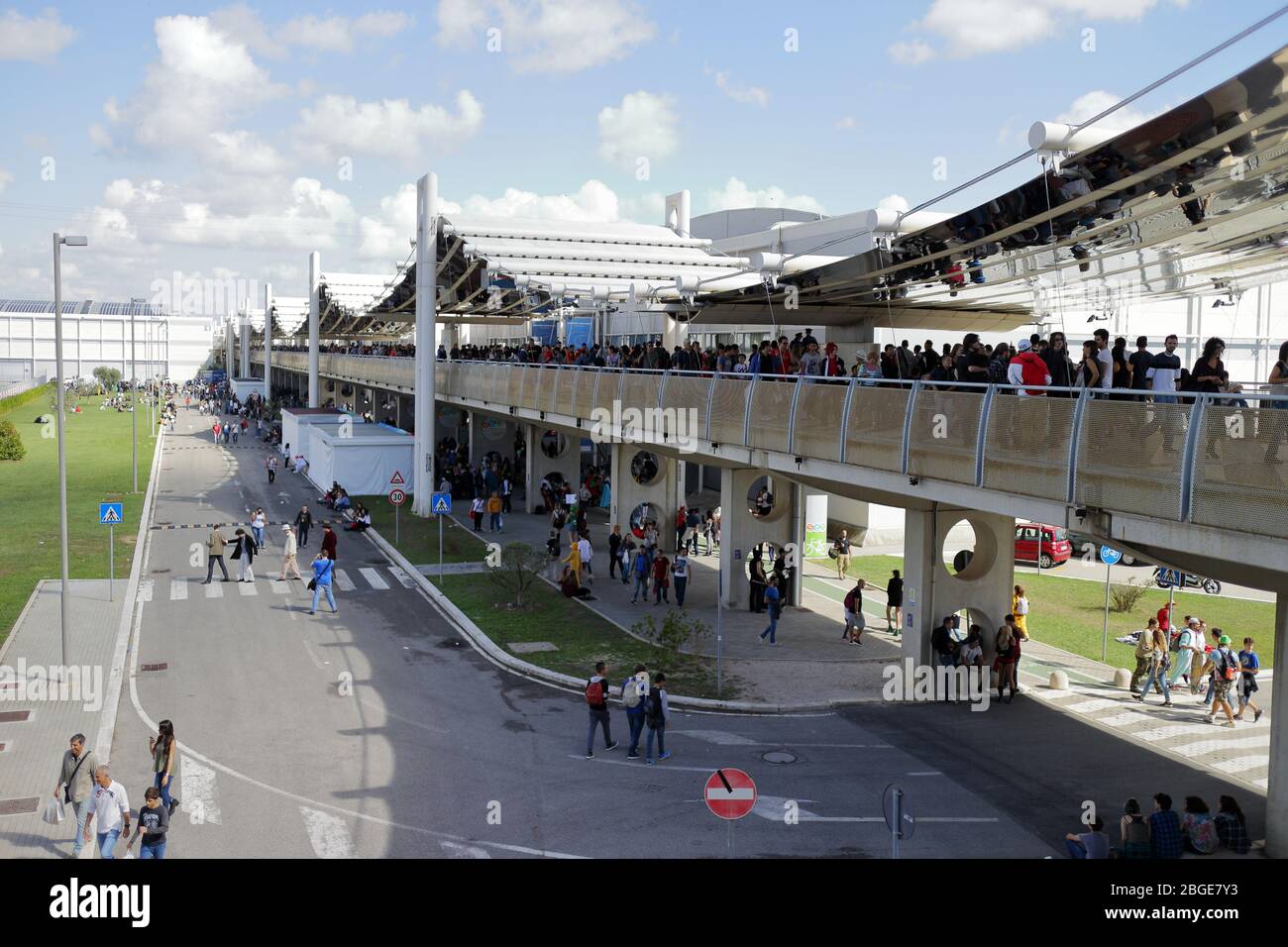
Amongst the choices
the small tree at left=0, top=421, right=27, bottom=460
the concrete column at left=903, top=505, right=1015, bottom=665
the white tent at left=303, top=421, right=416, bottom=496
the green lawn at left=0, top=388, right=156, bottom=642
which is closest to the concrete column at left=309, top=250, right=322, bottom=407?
the green lawn at left=0, top=388, right=156, bottom=642

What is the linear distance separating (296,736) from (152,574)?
49.4 ft

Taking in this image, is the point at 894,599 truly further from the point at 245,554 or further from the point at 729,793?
the point at 245,554

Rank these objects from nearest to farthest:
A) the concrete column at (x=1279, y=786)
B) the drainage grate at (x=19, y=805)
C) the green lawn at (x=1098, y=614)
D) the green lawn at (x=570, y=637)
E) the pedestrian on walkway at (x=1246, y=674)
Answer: the concrete column at (x=1279, y=786) < the drainage grate at (x=19, y=805) < the pedestrian on walkway at (x=1246, y=674) < the green lawn at (x=570, y=637) < the green lawn at (x=1098, y=614)

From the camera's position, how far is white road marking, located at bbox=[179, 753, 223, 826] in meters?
13.4

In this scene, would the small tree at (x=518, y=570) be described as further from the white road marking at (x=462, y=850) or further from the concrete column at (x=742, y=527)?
the white road marking at (x=462, y=850)

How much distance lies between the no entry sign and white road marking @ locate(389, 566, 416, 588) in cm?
1856

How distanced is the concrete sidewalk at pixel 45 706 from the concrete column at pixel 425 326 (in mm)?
16282

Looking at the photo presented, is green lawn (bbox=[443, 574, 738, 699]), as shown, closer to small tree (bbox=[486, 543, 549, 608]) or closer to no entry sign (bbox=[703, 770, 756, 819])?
small tree (bbox=[486, 543, 549, 608])

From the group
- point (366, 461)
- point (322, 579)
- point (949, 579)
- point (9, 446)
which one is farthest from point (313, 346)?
point (949, 579)

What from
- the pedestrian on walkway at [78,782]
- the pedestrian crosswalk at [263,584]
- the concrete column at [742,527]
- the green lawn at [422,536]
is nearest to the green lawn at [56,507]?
the pedestrian crosswalk at [263,584]

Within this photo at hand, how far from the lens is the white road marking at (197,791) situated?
13.4 m
